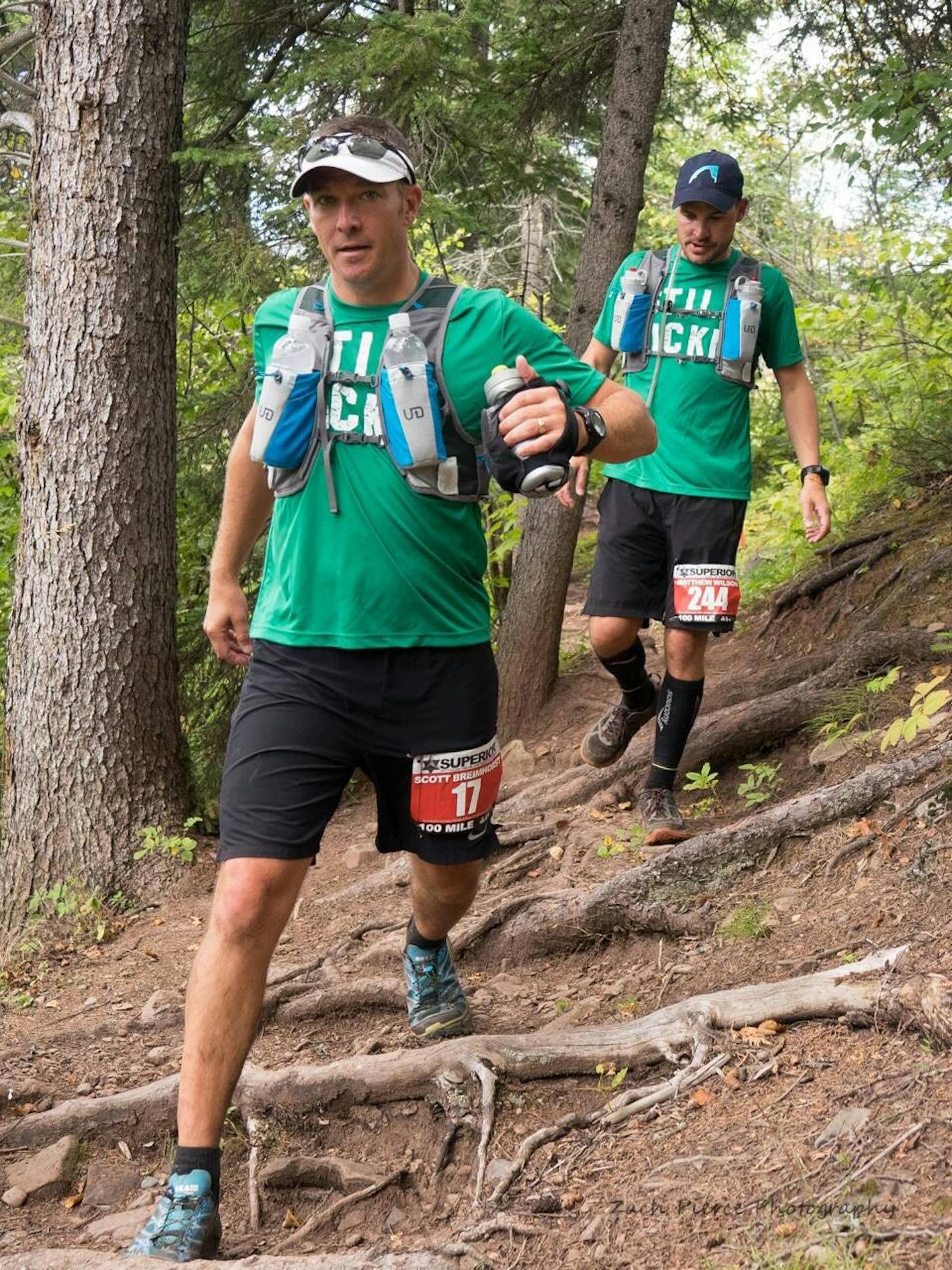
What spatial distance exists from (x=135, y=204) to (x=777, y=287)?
12.0ft

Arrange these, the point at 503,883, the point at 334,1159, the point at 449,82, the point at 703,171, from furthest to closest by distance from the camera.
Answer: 1. the point at 449,82
2. the point at 503,883
3. the point at 703,171
4. the point at 334,1159

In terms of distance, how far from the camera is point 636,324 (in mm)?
5645

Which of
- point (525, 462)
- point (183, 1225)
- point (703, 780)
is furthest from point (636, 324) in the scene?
point (183, 1225)

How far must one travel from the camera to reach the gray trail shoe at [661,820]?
5.69m

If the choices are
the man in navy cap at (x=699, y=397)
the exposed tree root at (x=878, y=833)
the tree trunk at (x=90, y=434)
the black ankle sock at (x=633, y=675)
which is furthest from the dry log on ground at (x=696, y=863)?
the tree trunk at (x=90, y=434)

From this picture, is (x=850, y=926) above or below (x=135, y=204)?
below

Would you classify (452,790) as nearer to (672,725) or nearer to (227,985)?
(227,985)

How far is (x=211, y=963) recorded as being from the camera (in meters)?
3.39

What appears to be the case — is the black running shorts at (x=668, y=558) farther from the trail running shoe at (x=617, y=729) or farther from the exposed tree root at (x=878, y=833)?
the exposed tree root at (x=878, y=833)

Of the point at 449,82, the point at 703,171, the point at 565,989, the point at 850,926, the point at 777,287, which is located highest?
the point at 449,82

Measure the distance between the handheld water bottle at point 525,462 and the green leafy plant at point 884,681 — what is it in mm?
3251

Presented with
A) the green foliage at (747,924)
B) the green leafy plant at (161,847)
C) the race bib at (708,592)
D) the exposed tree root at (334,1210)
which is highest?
the race bib at (708,592)

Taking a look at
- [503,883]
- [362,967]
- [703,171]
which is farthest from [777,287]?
[362,967]

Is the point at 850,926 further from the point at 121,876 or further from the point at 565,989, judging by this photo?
the point at 121,876
